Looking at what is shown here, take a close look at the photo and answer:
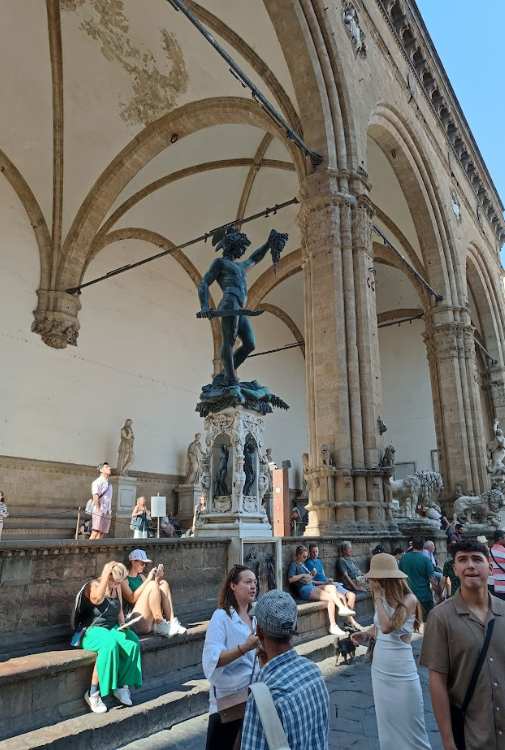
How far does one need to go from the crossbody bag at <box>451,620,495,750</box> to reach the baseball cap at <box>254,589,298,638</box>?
1.95 ft

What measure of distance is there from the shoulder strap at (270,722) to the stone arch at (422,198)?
12.7 m

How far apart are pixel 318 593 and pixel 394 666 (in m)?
3.17

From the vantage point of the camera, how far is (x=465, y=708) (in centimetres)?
158

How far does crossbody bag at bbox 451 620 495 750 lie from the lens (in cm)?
158

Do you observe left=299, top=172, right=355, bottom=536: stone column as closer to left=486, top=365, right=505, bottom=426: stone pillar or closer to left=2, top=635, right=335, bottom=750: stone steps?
left=2, top=635, right=335, bottom=750: stone steps

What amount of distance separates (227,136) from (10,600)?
39.5 feet

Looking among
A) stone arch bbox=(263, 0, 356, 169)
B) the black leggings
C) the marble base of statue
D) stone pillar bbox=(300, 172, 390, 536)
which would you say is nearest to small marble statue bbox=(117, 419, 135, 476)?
stone pillar bbox=(300, 172, 390, 536)

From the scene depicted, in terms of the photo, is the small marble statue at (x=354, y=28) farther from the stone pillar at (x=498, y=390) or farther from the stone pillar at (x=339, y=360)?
the stone pillar at (x=498, y=390)

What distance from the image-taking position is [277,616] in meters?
1.44

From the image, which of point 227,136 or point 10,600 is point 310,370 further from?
point 227,136

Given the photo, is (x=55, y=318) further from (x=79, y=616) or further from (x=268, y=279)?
(x=79, y=616)

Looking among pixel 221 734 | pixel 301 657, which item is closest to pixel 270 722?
pixel 301 657

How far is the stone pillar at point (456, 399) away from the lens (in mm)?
13758

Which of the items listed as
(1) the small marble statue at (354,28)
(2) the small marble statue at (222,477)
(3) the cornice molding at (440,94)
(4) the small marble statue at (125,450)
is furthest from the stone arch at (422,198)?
(2) the small marble statue at (222,477)
